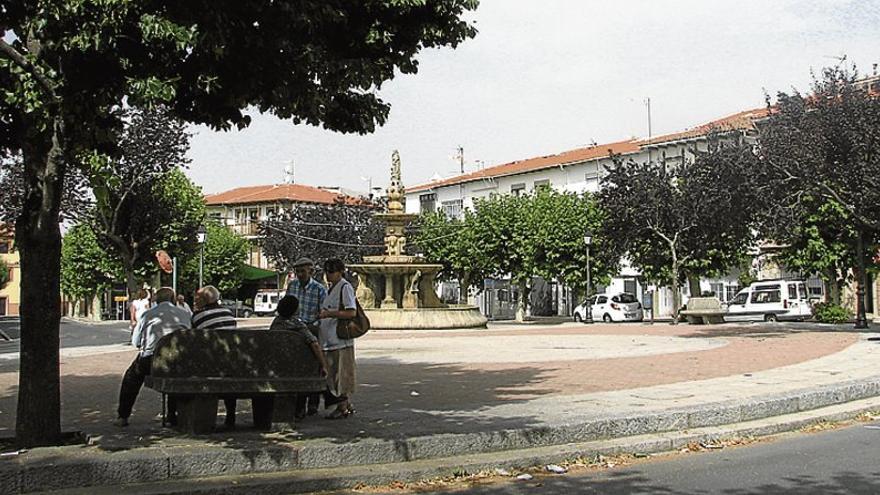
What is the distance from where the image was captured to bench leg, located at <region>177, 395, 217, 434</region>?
26.7ft

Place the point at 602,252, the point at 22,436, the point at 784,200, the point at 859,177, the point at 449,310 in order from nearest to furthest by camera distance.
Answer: the point at 22,436
the point at 859,177
the point at 784,200
the point at 449,310
the point at 602,252

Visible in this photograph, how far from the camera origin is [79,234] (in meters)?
61.2

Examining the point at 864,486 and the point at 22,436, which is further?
the point at 22,436

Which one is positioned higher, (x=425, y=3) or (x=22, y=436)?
(x=425, y=3)

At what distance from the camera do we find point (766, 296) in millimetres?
41938

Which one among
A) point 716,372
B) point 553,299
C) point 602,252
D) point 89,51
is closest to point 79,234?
point 553,299

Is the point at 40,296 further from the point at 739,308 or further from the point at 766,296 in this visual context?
the point at 739,308

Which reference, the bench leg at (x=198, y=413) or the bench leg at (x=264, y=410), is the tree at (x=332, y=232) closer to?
the bench leg at (x=264, y=410)

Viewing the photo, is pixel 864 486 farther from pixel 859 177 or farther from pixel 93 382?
pixel 859 177

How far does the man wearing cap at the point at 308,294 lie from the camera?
9859mm

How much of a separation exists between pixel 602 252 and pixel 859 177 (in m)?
19.1

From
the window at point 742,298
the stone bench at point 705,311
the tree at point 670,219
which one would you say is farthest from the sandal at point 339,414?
the window at point 742,298

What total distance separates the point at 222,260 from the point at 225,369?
62.7 meters

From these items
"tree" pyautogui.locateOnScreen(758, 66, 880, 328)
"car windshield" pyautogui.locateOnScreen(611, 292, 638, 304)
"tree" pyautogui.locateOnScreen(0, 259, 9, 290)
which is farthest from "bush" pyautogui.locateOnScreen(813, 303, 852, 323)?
"tree" pyautogui.locateOnScreen(0, 259, 9, 290)
